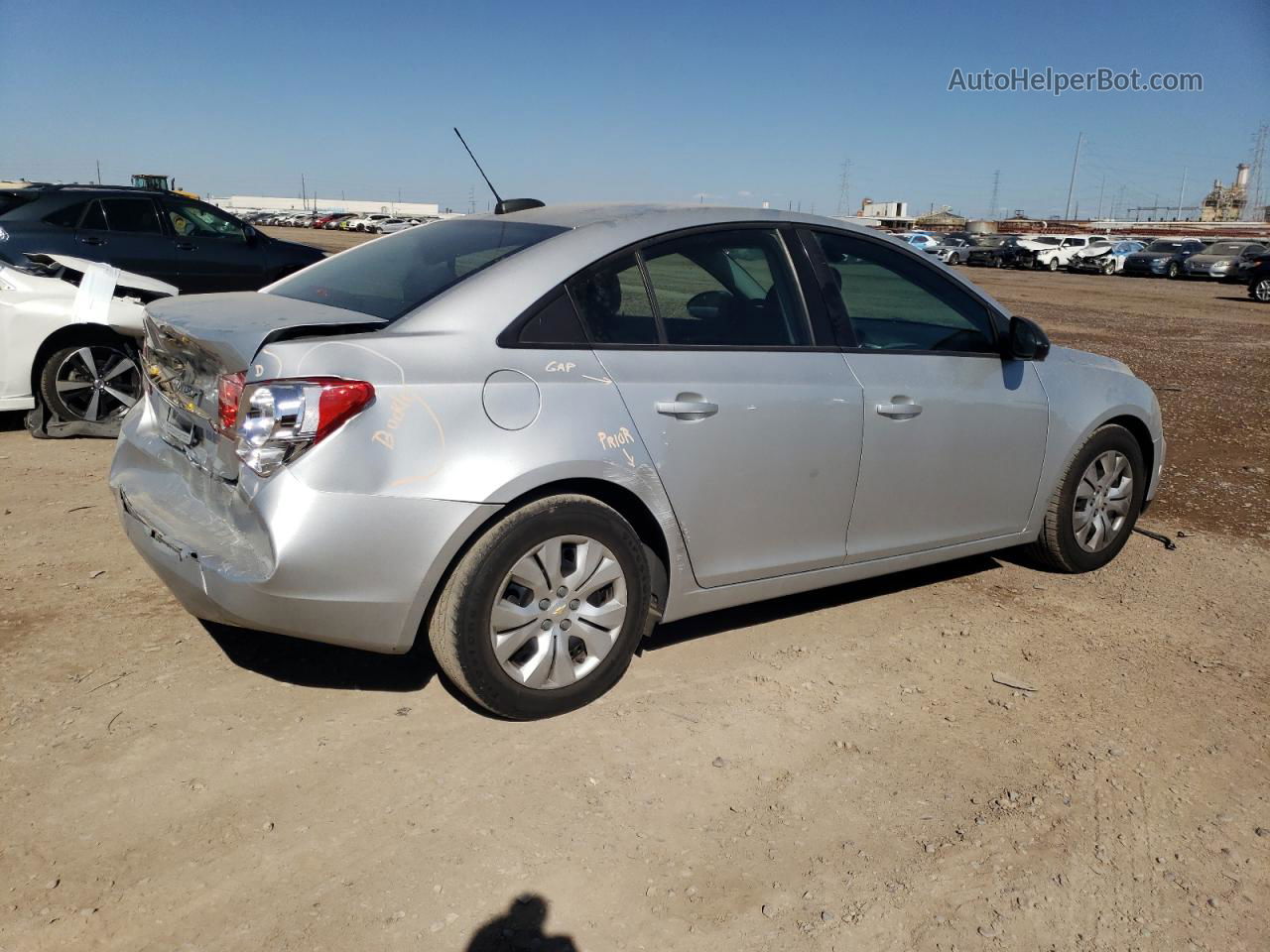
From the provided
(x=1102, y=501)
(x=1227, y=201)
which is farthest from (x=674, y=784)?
(x=1227, y=201)

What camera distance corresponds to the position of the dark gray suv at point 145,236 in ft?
32.8

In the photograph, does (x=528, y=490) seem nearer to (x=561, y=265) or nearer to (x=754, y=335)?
(x=561, y=265)

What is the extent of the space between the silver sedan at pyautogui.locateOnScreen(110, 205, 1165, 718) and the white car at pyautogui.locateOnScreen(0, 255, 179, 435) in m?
3.50

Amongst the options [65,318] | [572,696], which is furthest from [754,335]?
[65,318]

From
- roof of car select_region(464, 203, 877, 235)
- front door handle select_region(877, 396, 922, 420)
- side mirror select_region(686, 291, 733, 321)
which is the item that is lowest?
front door handle select_region(877, 396, 922, 420)

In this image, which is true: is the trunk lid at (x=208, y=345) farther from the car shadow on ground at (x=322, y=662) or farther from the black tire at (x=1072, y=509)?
the black tire at (x=1072, y=509)

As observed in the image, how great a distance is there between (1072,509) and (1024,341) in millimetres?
916

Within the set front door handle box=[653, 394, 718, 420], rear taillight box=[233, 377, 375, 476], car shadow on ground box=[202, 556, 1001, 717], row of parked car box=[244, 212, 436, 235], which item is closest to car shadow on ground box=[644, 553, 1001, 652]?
car shadow on ground box=[202, 556, 1001, 717]

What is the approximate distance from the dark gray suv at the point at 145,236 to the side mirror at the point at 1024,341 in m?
8.04

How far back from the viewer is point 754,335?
3.86 metres

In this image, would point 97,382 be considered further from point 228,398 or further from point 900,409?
point 900,409

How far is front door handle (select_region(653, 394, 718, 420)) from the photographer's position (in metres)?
3.52

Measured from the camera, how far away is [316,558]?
9.79ft

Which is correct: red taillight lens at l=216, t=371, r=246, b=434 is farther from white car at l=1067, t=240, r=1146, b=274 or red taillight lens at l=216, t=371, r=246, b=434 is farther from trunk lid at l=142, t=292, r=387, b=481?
white car at l=1067, t=240, r=1146, b=274
